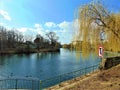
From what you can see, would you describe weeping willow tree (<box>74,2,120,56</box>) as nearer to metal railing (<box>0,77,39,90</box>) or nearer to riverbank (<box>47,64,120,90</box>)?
riverbank (<box>47,64,120,90</box>)

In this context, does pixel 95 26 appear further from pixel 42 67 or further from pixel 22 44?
pixel 22 44

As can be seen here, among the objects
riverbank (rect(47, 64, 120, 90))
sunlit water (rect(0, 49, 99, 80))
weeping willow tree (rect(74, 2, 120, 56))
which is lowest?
sunlit water (rect(0, 49, 99, 80))

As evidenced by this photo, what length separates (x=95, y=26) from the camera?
60.2ft

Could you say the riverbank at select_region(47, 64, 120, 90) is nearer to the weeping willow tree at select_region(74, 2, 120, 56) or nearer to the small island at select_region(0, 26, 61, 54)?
the weeping willow tree at select_region(74, 2, 120, 56)

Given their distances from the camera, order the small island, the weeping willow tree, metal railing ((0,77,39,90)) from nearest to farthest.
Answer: metal railing ((0,77,39,90))
the weeping willow tree
the small island

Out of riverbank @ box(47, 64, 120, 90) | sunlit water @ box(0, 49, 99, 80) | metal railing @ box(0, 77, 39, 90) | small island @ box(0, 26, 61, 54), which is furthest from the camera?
small island @ box(0, 26, 61, 54)

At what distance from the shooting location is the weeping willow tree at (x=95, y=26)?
18.2 metres

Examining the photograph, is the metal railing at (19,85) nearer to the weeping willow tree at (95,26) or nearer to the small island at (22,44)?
the weeping willow tree at (95,26)

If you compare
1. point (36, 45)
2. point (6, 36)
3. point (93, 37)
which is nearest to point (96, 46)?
point (93, 37)

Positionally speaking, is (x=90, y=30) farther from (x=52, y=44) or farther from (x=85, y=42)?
(x=52, y=44)

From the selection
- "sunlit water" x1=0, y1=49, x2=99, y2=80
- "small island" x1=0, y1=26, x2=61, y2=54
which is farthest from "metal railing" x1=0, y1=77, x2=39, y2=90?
"small island" x1=0, y1=26, x2=61, y2=54

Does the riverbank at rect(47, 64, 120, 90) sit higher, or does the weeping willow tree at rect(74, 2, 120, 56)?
the weeping willow tree at rect(74, 2, 120, 56)

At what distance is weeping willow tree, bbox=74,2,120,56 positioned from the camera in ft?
59.7

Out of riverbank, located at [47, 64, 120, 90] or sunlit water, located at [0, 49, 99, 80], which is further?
sunlit water, located at [0, 49, 99, 80]
